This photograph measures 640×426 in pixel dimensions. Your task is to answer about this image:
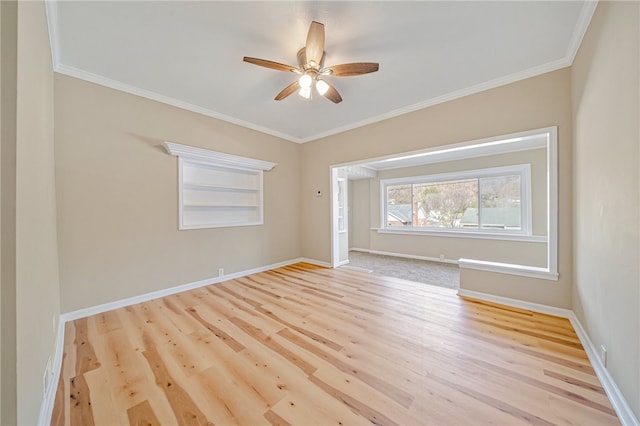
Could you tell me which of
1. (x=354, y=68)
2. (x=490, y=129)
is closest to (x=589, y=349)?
(x=490, y=129)

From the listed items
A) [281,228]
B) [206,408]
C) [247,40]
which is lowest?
[206,408]

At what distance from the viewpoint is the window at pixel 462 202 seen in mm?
4699

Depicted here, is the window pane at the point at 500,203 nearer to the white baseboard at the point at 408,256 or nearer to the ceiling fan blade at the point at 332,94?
the white baseboard at the point at 408,256

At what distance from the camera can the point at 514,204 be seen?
15.6 feet

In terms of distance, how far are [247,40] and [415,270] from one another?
14.9 feet

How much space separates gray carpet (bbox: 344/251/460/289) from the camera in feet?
12.6

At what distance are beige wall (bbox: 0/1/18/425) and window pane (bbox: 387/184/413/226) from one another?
21.0ft

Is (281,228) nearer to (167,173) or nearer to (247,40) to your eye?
(167,173)

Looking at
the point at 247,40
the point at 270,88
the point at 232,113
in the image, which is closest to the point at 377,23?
the point at 247,40

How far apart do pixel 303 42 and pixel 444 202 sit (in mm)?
5007

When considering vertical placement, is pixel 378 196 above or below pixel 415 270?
above

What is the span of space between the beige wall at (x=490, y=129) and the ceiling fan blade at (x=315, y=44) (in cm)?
201

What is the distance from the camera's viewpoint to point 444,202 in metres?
5.62

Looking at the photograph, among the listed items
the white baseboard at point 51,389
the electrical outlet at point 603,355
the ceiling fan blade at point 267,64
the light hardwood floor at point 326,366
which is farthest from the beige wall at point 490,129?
the white baseboard at point 51,389
